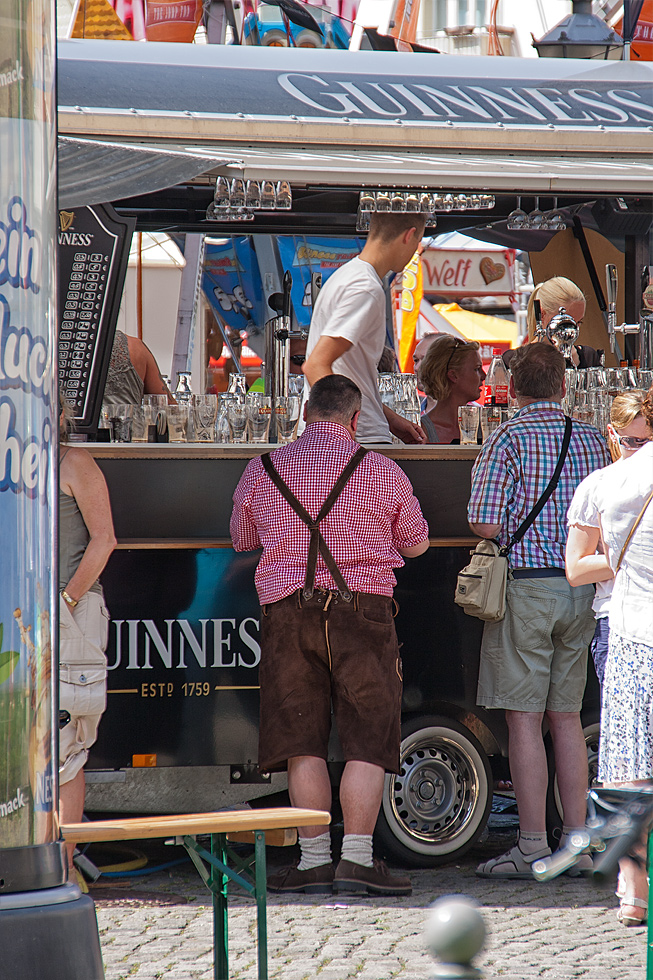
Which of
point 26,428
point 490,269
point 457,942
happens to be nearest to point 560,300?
point 26,428

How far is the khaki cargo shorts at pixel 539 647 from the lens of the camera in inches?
190

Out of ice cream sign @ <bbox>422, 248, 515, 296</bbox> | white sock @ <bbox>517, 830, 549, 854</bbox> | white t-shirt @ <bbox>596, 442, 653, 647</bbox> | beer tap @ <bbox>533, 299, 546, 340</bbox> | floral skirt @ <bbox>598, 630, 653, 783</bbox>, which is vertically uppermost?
ice cream sign @ <bbox>422, 248, 515, 296</bbox>

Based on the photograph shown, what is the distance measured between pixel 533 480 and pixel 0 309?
9.65ft

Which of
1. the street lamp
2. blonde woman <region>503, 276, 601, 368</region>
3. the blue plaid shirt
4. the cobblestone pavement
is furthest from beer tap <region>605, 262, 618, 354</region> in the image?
the cobblestone pavement

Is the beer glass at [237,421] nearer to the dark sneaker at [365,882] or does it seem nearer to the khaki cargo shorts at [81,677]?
the khaki cargo shorts at [81,677]

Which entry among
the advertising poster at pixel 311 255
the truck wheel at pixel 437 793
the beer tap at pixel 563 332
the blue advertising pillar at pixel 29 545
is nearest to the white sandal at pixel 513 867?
the truck wheel at pixel 437 793

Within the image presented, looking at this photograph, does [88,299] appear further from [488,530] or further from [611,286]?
[611,286]

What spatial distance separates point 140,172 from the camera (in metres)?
4.19

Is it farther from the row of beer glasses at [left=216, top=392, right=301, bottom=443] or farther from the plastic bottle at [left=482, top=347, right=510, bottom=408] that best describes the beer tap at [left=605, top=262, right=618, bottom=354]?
the row of beer glasses at [left=216, top=392, right=301, bottom=443]

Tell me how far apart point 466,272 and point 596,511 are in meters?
9.02

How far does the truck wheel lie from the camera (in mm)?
4926

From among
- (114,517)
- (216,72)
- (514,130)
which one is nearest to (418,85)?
(514,130)

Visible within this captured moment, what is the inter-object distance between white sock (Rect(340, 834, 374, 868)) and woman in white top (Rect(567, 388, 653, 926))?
3.13ft

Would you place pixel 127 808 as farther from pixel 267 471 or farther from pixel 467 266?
pixel 467 266
